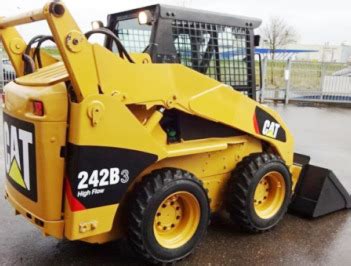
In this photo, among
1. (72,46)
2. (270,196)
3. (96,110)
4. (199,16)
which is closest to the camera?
(72,46)

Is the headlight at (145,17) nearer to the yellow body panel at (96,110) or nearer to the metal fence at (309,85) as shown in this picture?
the yellow body panel at (96,110)

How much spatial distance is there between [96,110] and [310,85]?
1381cm

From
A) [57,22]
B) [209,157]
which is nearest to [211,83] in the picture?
[209,157]

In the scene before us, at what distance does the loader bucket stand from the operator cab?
3.61 feet

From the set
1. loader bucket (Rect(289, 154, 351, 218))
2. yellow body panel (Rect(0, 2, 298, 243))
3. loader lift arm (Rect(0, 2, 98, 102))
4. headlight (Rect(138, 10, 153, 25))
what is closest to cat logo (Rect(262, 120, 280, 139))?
yellow body panel (Rect(0, 2, 298, 243))

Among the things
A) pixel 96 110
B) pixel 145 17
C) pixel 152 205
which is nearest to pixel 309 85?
pixel 145 17

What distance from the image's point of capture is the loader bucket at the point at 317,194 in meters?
4.47

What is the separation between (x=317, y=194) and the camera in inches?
177

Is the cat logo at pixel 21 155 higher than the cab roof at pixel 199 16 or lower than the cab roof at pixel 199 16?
lower

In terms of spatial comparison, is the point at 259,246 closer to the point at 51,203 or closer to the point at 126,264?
the point at 126,264

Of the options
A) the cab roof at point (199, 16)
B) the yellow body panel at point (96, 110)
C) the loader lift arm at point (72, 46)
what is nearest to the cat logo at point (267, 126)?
the yellow body panel at point (96, 110)

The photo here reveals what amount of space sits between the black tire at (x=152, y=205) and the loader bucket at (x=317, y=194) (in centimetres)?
167

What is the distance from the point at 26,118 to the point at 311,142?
7.02 meters

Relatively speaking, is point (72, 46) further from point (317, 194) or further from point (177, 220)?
point (317, 194)
